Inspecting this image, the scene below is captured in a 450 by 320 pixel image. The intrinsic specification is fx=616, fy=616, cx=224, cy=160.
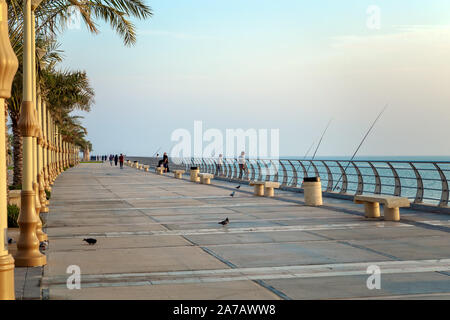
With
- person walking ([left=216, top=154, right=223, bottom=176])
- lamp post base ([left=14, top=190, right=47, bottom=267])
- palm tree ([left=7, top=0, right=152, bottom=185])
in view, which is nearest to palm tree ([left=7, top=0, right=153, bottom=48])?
palm tree ([left=7, top=0, right=152, bottom=185])

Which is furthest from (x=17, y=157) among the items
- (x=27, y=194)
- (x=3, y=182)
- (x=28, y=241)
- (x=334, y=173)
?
(x=3, y=182)

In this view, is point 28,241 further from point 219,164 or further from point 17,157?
point 219,164

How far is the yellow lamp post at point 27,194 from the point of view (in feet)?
31.6

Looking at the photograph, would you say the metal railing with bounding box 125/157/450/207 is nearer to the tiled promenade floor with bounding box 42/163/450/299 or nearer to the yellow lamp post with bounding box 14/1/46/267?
the tiled promenade floor with bounding box 42/163/450/299

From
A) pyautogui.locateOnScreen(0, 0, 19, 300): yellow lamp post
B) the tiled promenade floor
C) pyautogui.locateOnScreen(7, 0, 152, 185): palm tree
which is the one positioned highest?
A: pyautogui.locateOnScreen(7, 0, 152, 185): palm tree

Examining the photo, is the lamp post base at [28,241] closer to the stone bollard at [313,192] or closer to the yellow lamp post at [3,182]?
the yellow lamp post at [3,182]

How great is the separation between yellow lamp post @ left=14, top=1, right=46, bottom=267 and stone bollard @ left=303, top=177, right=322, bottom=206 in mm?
10757

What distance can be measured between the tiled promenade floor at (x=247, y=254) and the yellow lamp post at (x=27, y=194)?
1.30ft

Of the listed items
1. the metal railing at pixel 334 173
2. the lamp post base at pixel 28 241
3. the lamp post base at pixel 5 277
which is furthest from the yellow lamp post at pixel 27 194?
the metal railing at pixel 334 173

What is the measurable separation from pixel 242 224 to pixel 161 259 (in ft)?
16.7

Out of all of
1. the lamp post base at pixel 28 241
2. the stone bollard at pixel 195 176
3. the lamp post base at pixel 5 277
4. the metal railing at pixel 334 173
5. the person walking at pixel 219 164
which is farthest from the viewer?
the person walking at pixel 219 164

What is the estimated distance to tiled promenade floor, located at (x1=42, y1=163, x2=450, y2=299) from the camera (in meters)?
7.61

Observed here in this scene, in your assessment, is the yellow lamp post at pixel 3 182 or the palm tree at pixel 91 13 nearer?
the yellow lamp post at pixel 3 182
